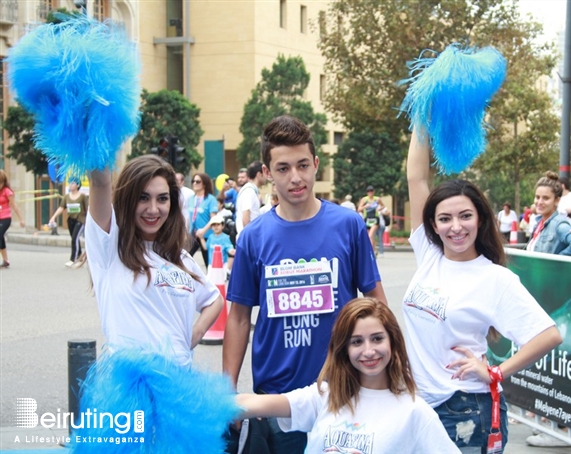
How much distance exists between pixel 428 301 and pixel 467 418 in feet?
1.51

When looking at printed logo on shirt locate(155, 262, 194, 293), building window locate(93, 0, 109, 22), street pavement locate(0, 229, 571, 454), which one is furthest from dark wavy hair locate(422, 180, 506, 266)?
building window locate(93, 0, 109, 22)

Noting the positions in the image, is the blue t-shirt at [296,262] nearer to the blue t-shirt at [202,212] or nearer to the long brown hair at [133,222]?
the long brown hair at [133,222]

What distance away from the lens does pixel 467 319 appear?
3492 millimetres

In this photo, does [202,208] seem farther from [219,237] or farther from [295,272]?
[295,272]

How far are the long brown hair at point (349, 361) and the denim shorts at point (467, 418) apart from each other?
0.30 m

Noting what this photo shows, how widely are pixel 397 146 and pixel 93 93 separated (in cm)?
3918

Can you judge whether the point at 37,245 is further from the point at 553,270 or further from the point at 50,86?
the point at 50,86

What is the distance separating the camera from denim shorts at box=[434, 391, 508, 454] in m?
3.49

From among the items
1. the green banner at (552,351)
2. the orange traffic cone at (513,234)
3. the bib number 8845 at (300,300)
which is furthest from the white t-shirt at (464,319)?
the orange traffic cone at (513,234)

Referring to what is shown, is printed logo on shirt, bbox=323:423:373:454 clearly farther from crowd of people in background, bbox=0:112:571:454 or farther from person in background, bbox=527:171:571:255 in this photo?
person in background, bbox=527:171:571:255

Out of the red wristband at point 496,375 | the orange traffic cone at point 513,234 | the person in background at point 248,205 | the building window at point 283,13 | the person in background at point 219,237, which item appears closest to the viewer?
the red wristband at point 496,375

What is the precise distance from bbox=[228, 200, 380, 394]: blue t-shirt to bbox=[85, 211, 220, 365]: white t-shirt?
0.25 meters

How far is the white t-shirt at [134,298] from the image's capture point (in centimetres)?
357

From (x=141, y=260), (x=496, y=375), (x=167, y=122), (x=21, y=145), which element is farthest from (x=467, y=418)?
(x=167, y=122)
